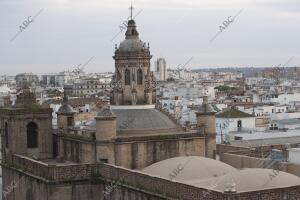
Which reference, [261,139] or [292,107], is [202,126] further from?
[292,107]

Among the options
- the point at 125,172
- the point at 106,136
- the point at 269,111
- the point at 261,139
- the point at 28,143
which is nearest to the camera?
the point at 125,172

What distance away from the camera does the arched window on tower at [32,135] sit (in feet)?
128

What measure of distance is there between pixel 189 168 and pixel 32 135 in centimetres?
1230

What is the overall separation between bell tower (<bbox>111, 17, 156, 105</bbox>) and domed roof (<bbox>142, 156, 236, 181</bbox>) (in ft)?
19.0

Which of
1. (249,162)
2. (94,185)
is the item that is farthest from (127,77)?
(249,162)

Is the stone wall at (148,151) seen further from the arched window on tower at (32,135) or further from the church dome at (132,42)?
the arched window on tower at (32,135)

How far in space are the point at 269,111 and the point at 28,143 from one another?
2566 inches

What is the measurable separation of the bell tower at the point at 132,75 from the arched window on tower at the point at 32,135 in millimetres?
5256

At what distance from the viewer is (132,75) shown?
122ft

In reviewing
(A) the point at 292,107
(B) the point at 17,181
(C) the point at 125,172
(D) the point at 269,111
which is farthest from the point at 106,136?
(A) the point at 292,107

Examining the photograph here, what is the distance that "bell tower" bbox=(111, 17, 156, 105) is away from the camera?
3697cm

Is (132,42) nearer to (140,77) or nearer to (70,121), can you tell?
(140,77)

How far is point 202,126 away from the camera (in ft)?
120

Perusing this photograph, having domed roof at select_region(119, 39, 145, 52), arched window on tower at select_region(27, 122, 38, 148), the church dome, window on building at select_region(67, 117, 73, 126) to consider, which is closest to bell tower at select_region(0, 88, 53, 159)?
arched window on tower at select_region(27, 122, 38, 148)
